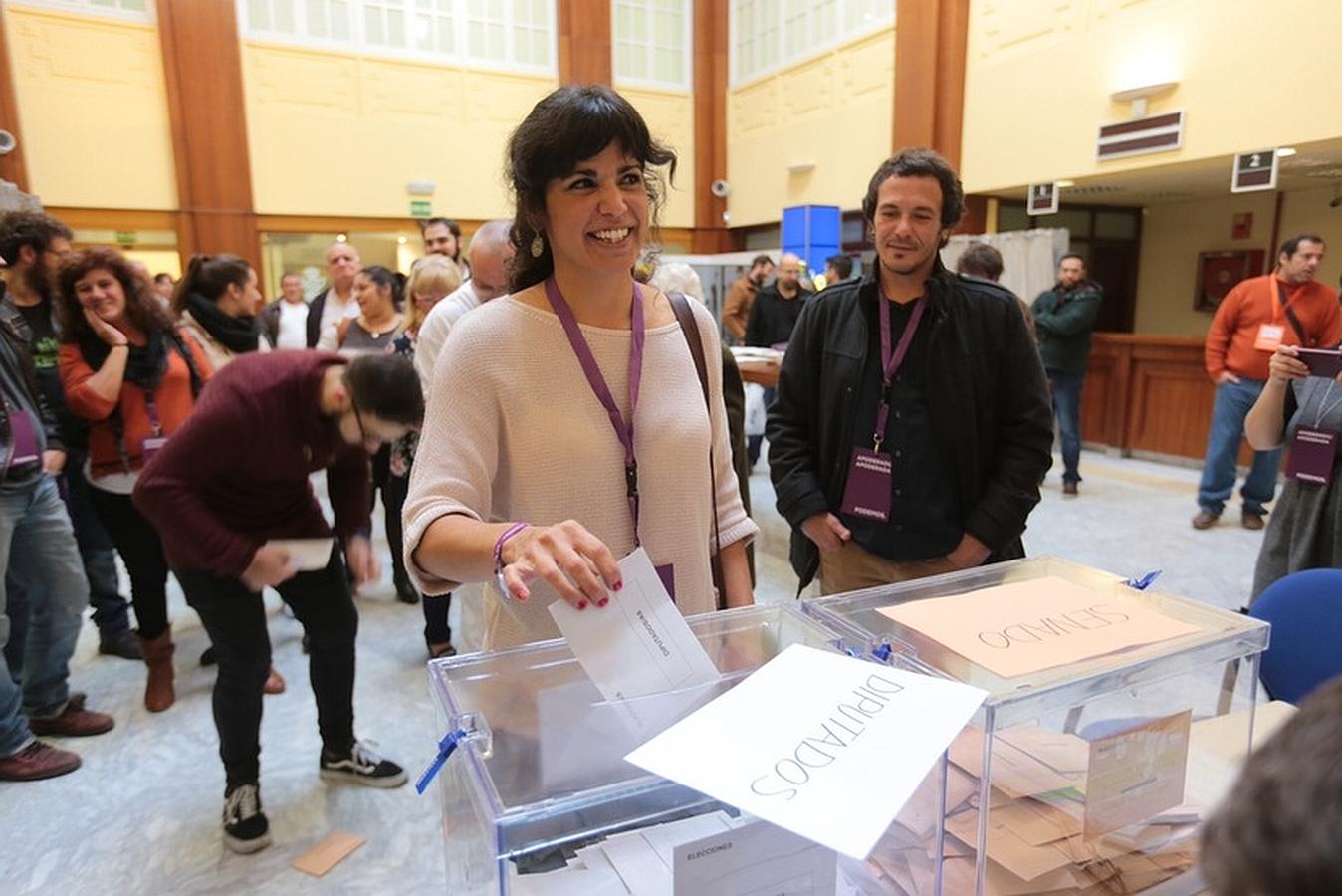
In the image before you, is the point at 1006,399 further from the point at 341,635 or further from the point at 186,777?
the point at 186,777

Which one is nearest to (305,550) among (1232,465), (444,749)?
(444,749)

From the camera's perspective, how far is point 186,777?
243 cm

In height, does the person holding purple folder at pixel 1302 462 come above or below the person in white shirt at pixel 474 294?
below

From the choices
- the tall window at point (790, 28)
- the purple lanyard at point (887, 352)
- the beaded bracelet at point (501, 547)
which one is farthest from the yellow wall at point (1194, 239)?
the beaded bracelet at point (501, 547)

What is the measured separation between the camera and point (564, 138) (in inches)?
41.6

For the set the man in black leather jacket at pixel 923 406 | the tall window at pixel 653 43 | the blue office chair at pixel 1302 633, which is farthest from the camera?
the tall window at pixel 653 43

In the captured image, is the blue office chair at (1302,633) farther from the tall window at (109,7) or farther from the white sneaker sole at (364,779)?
the tall window at (109,7)

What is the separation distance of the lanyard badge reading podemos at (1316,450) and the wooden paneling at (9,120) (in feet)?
32.1

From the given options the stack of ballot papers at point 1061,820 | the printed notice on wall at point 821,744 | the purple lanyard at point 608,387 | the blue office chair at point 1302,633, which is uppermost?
the purple lanyard at point 608,387

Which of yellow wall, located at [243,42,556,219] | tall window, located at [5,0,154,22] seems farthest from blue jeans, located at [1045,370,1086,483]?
tall window, located at [5,0,154,22]

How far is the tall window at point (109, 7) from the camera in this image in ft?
25.6

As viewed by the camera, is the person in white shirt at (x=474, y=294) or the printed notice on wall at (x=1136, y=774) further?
the person in white shirt at (x=474, y=294)

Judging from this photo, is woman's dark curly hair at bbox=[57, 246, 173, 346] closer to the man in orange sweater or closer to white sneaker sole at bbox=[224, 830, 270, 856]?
white sneaker sole at bbox=[224, 830, 270, 856]

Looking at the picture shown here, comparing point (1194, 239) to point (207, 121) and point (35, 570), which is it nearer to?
point (35, 570)
